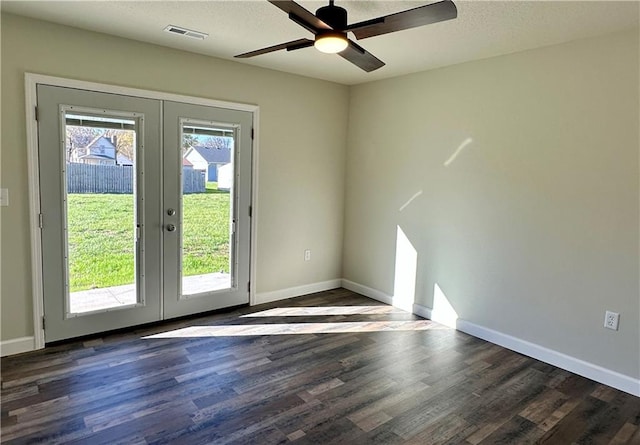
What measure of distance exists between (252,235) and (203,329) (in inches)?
41.3

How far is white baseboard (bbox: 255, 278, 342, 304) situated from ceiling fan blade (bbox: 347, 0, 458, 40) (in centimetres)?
300

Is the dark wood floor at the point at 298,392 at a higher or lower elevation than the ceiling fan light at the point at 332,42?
lower

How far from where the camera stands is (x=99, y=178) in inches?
133

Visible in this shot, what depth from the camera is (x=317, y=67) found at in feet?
13.6

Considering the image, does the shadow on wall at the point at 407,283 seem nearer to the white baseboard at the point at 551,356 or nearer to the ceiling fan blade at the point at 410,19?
the white baseboard at the point at 551,356

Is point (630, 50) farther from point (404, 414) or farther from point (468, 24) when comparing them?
point (404, 414)

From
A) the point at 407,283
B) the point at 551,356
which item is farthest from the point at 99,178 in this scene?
the point at 551,356

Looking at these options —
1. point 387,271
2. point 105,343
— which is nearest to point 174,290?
point 105,343

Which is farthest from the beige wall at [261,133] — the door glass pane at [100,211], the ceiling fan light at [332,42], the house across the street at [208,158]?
the ceiling fan light at [332,42]

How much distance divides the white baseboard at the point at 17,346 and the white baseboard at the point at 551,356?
11.0 ft

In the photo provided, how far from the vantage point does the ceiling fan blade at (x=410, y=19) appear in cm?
184

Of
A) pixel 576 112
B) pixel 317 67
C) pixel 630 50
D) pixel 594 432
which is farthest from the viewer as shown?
pixel 317 67

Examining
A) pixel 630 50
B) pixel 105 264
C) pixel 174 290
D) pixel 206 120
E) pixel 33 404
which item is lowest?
pixel 33 404

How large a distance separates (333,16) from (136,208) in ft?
7.78
